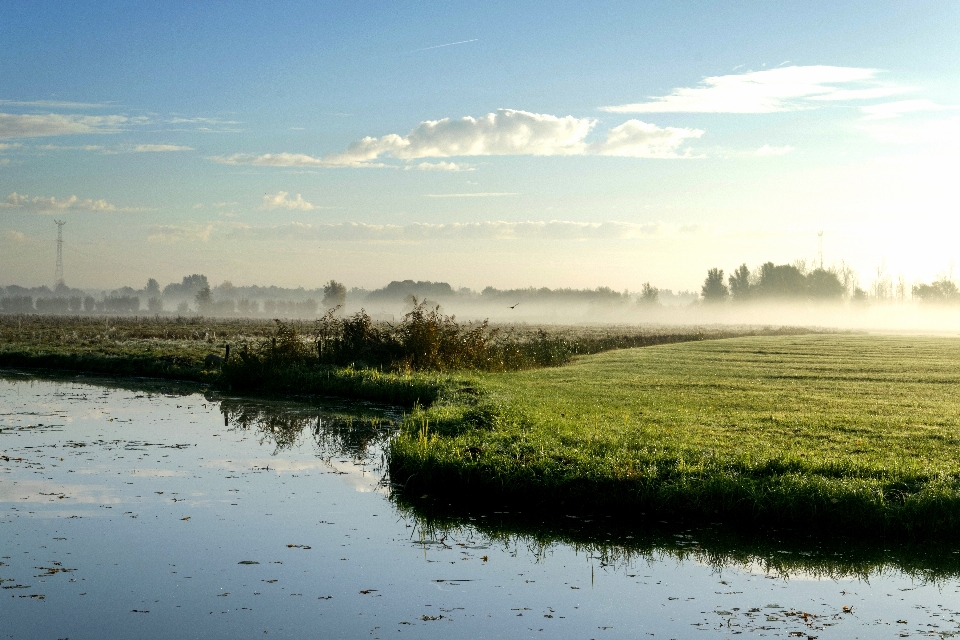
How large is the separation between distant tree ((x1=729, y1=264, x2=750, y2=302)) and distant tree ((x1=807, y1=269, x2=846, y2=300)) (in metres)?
13.0

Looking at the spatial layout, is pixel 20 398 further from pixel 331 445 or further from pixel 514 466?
pixel 514 466

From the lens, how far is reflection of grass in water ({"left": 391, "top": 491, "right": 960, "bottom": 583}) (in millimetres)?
11836

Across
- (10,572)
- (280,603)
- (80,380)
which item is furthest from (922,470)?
(80,380)

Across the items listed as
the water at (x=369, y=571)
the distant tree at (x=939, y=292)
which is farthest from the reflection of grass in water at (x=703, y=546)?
the distant tree at (x=939, y=292)

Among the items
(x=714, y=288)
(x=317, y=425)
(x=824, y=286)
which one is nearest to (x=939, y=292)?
(x=824, y=286)

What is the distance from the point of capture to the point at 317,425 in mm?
24891

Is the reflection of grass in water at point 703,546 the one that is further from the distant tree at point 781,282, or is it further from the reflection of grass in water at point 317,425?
the distant tree at point 781,282

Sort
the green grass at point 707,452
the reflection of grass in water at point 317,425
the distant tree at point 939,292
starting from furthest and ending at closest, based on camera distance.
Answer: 1. the distant tree at point 939,292
2. the reflection of grass in water at point 317,425
3. the green grass at point 707,452

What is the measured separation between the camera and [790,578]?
1139 centimetres

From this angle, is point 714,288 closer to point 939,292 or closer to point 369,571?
point 939,292

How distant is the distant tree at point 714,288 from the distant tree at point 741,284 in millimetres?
3000

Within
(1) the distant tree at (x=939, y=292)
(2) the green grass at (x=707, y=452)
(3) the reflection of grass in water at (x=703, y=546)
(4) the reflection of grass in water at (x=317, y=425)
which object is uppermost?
(1) the distant tree at (x=939, y=292)

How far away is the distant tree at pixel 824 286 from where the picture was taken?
171m

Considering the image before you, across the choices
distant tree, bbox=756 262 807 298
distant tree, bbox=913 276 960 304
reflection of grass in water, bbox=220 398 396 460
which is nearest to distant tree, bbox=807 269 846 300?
distant tree, bbox=756 262 807 298
